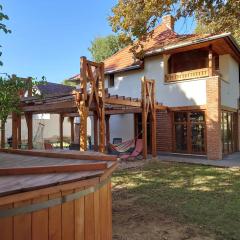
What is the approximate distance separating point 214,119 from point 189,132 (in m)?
1.58

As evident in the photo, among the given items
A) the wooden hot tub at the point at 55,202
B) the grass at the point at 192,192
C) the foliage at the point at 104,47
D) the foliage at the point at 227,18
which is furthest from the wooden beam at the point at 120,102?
the foliage at the point at 104,47

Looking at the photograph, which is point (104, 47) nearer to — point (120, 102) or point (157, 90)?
point (157, 90)

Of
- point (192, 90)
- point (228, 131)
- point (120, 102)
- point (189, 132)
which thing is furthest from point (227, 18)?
point (228, 131)

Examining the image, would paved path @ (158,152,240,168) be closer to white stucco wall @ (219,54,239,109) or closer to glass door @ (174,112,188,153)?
glass door @ (174,112,188,153)

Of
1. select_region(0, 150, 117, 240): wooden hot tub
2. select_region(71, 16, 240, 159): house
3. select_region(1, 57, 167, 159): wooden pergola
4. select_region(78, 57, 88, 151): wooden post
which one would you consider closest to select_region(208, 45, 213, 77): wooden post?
select_region(71, 16, 240, 159): house

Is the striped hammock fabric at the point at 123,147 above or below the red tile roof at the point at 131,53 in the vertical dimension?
below

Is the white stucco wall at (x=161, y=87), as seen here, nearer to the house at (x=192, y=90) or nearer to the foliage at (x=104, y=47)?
the house at (x=192, y=90)

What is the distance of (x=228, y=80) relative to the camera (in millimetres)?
16906

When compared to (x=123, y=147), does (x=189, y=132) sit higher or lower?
higher

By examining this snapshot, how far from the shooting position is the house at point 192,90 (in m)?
14.9

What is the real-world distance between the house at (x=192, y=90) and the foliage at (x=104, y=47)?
27159 millimetres

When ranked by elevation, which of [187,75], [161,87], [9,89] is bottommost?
[9,89]

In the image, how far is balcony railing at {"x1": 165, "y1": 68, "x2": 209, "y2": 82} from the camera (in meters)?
15.4

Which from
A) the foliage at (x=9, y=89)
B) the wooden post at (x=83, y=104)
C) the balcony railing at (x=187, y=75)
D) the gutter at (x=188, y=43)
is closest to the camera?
the foliage at (x=9, y=89)
